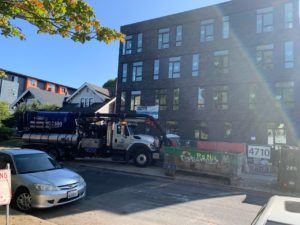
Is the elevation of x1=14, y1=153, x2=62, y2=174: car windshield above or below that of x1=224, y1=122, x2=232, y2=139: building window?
below

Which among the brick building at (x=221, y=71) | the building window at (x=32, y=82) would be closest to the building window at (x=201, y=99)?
the brick building at (x=221, y=71)

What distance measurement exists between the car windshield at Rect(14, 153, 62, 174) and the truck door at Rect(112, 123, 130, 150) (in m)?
8.48

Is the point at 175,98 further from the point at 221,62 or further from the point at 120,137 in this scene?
the point at 120,137

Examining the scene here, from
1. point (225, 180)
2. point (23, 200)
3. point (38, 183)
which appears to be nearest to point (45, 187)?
point (38, 183)

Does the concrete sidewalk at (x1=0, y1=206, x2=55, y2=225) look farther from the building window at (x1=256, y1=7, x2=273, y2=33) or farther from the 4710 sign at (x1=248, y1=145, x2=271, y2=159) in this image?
the building window at (x1=256, y1=7, x2=273, y2=33)

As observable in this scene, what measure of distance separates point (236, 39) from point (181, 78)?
254 inches

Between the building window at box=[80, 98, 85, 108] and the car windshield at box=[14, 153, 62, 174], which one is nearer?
the car windshield at box=[14, 153, 62, 174]

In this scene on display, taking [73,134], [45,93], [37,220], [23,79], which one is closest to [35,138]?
[73,134]

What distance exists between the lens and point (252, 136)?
25250 mm

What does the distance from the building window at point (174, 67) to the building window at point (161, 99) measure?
1.89 metres

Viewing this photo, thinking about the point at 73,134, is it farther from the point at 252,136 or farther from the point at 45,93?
the point at 45,93

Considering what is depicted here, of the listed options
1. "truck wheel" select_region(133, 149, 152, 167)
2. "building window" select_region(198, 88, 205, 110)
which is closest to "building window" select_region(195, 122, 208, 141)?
"building window" select_region(198, 88, 205, 110)

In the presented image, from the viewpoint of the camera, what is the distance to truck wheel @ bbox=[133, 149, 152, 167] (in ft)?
55.1

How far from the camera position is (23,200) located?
25.4 ft
